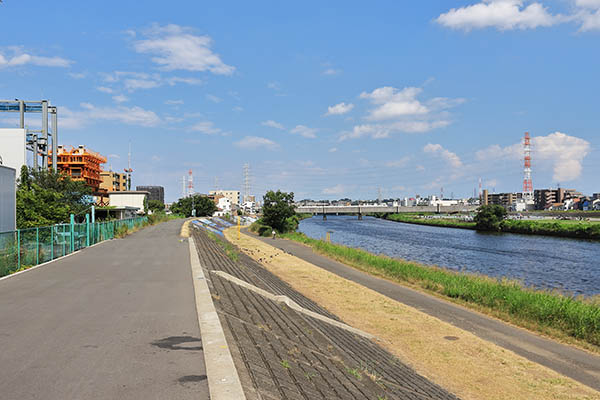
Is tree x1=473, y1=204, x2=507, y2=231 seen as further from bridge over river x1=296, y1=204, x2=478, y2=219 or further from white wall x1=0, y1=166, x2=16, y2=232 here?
white wall x1=0, y1=166, x2=16, y2=232

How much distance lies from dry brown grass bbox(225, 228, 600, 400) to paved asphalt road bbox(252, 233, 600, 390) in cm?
73

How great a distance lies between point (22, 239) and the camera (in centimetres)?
1819

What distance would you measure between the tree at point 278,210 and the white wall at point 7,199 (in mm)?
50757

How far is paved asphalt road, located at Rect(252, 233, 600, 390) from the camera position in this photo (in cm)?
1312

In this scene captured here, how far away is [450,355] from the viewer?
45.4ft

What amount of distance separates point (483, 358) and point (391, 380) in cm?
532

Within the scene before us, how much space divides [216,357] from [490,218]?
9876 cm

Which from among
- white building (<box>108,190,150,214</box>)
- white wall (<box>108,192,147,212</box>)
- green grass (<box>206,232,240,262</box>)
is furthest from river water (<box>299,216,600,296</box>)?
white wall (<box>108,192,147,212</box>)

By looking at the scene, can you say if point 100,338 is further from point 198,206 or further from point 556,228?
point 198,206

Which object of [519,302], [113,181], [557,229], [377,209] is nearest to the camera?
[519,302]

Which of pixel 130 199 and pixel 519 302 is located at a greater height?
pixel 130 199

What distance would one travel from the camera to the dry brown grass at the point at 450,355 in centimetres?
1123

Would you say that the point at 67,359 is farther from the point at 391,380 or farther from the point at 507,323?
the point at 507,323

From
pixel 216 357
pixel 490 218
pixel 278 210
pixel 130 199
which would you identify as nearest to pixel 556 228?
pixel 490 218
